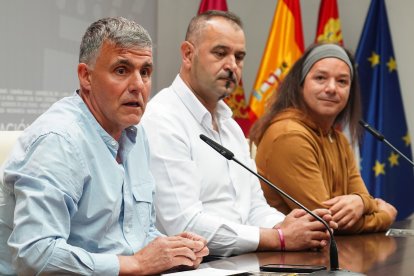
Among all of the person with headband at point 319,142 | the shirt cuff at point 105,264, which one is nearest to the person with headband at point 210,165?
the person with headband at point 319,142

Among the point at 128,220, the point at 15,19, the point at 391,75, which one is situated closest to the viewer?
the point at 128,220

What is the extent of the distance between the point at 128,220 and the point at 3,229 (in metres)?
0.33

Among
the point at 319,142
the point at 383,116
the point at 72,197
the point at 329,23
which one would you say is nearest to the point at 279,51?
the point at 329,23

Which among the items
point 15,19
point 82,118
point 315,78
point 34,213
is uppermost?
point 15,19

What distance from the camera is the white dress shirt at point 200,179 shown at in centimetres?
241

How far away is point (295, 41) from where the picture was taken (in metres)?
4.84

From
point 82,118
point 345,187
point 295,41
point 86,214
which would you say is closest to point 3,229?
point 86,214

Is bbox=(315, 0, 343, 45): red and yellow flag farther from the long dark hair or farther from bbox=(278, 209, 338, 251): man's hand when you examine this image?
bbox=(278, 209, 338, 251): man's hand

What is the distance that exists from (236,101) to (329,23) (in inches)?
33.4

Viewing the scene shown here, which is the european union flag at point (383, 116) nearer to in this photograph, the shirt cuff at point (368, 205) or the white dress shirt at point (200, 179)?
the shirt cuff at point (368, 205)

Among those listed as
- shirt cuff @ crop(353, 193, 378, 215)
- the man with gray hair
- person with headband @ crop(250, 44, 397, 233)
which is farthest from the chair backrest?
shirt cuff @ crop(353, 193, 378, 215)

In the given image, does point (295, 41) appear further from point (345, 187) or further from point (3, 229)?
point (3, 229)

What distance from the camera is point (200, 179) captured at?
2.55m

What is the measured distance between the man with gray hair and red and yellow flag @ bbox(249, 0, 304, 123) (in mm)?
2677
